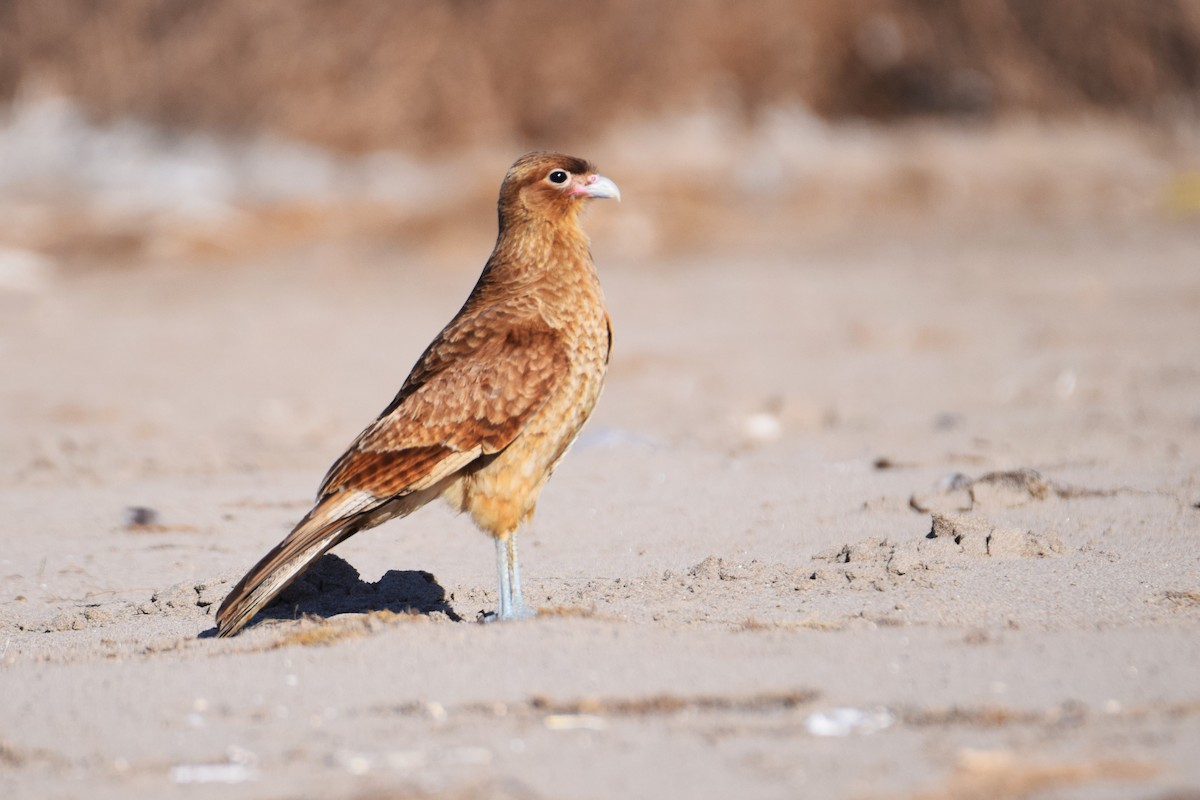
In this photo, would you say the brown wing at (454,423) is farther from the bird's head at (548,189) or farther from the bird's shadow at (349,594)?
the bird's head at (548,189)

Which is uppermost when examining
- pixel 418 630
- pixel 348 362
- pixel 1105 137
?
pixel 1105 137

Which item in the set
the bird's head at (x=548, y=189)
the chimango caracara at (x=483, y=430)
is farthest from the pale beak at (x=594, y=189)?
the chimango caracara at (x=483, y=430)

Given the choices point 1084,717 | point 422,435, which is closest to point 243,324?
point 422,435

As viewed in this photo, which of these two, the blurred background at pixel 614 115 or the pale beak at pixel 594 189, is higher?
the blurred background at pixel 614 115

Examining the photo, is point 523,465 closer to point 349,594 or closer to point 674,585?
point 674,585

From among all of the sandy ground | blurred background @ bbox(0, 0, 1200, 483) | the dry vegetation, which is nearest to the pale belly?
the sandy ground

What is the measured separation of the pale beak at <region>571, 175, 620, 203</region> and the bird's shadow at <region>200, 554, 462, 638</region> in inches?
61.6

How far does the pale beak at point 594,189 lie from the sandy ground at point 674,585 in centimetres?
145

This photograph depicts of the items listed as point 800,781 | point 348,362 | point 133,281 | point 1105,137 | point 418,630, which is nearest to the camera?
point 800,781

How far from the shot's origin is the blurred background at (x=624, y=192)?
38.9 ft

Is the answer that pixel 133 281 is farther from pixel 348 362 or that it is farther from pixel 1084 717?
pixel 1084 717

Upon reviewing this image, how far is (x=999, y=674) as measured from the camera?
4.26 m

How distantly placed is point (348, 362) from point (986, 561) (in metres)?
7.90

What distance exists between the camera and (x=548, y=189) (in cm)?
587
